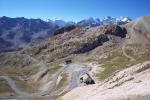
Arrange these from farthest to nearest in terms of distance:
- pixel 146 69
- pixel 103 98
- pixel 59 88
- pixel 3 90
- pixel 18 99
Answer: pixel 3 90
pixel 59 88
pixel 18 99
pixel 146 69
pixel 103 98

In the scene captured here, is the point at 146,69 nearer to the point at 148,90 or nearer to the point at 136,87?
the point at 136,87

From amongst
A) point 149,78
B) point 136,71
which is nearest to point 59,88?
point 136,71

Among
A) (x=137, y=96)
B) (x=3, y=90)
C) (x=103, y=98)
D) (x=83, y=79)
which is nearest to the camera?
(x=137, y=96)

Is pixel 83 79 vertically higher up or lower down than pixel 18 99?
higher up

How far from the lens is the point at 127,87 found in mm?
51125

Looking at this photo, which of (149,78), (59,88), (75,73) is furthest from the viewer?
(75,73)

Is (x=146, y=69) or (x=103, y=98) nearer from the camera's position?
(x=103, y=98)

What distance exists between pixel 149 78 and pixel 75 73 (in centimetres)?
14261

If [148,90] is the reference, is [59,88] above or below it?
below

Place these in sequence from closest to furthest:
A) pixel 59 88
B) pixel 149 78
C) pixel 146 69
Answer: pixel 149 78
pixel 146 69
pixel 59 88

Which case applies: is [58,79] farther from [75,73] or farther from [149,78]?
[149,78]

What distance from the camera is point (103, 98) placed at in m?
48.6

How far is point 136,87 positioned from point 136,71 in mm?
17255

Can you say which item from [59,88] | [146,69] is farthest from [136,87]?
[59,88]
